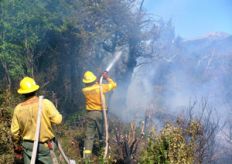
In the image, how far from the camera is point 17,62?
11.6m

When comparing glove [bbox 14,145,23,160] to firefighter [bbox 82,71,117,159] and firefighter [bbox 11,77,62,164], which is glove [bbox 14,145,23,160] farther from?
firefighter [bbox 82,71,117,159]

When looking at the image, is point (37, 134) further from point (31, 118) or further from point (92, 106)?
point (92, 106)

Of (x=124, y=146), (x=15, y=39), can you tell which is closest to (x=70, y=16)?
(x=15, y=39)

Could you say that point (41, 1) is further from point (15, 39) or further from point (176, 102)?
point (176, 102)

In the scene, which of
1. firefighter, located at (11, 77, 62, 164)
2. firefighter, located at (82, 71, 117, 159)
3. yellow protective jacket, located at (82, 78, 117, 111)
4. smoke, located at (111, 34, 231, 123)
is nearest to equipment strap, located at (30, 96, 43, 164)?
firefighter, located at (11, 77, 62, 164)

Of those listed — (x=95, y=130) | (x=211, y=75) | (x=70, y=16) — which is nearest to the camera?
(x=95, y=130)

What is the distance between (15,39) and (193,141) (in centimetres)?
697

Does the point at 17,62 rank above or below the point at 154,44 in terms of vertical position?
below

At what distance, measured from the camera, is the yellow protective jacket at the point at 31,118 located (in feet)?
17.3

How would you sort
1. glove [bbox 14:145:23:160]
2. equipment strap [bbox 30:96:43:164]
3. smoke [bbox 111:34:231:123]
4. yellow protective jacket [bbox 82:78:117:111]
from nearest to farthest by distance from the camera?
equipment strap [bbox 30:96:43:164] < glove [bbox 14:145:23:160] < yellow protective jacket [bbox 82:78:117:111] < smoke [bbox 111:34:231:123]

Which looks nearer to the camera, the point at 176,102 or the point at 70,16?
the point at 70,16

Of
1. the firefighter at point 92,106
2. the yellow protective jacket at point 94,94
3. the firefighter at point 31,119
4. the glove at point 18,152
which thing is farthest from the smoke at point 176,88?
the firefighter at point 31,119

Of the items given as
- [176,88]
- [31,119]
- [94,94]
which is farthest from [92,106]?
[176,88]

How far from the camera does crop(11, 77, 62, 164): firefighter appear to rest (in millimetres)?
5285
